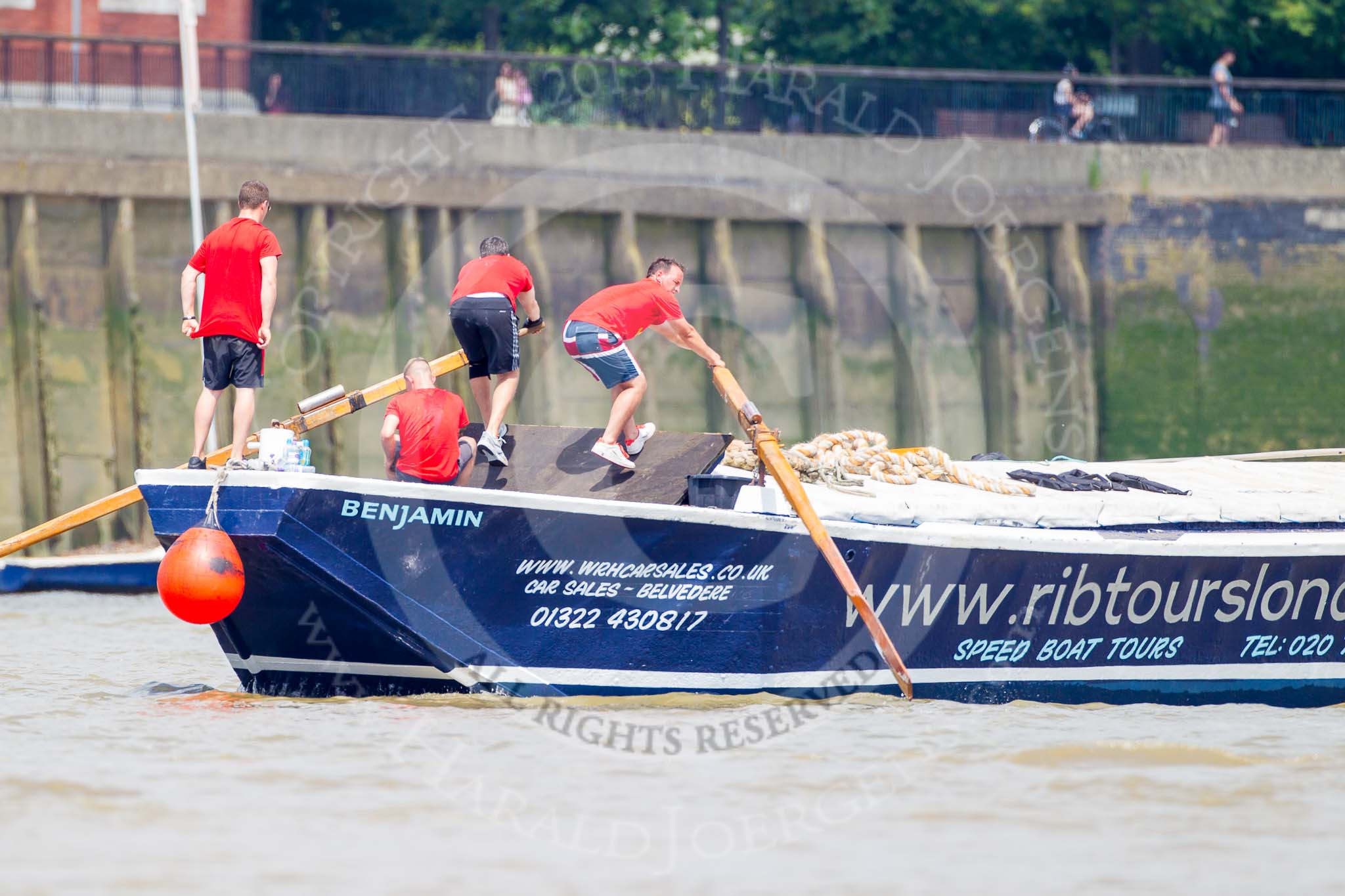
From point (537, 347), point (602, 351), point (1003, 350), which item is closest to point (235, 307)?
point (602, 351)

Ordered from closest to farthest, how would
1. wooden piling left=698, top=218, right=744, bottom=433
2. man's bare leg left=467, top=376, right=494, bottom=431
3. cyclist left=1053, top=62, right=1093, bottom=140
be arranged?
man's bare leg left=467, top=376, right=494, bottom=431
wooden piling left=698, top=218, right=744, bottom=433
cyclist left=1053, top=62, right=1093, bottom=140

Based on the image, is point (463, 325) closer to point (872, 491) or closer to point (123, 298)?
point (872, 491)

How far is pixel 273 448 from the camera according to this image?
8.68 meters

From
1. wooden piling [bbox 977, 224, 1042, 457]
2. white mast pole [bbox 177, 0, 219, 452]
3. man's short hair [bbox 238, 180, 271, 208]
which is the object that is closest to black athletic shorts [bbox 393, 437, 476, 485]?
man's short hair [bbox 238, 180, 271, 208]

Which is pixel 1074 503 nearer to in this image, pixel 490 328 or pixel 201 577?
pixel 490 328

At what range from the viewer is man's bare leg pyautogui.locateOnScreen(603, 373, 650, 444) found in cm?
960

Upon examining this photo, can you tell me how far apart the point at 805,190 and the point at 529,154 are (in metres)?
3.59

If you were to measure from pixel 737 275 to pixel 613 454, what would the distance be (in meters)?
11.5

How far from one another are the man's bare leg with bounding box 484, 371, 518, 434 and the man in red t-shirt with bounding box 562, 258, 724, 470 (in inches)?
16.9

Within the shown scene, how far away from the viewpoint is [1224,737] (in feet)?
29.0

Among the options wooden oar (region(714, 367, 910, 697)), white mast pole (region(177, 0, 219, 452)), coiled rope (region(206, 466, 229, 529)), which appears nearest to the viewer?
coiled rope (region(206, 466, 229, 529))

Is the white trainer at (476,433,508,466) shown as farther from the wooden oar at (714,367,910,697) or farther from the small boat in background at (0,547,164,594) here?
the small boat in background at (0,547,164,594)

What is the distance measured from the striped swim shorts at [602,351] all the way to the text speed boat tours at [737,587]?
51cm

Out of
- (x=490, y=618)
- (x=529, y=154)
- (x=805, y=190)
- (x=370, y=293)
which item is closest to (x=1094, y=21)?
(x=805, y=190)
